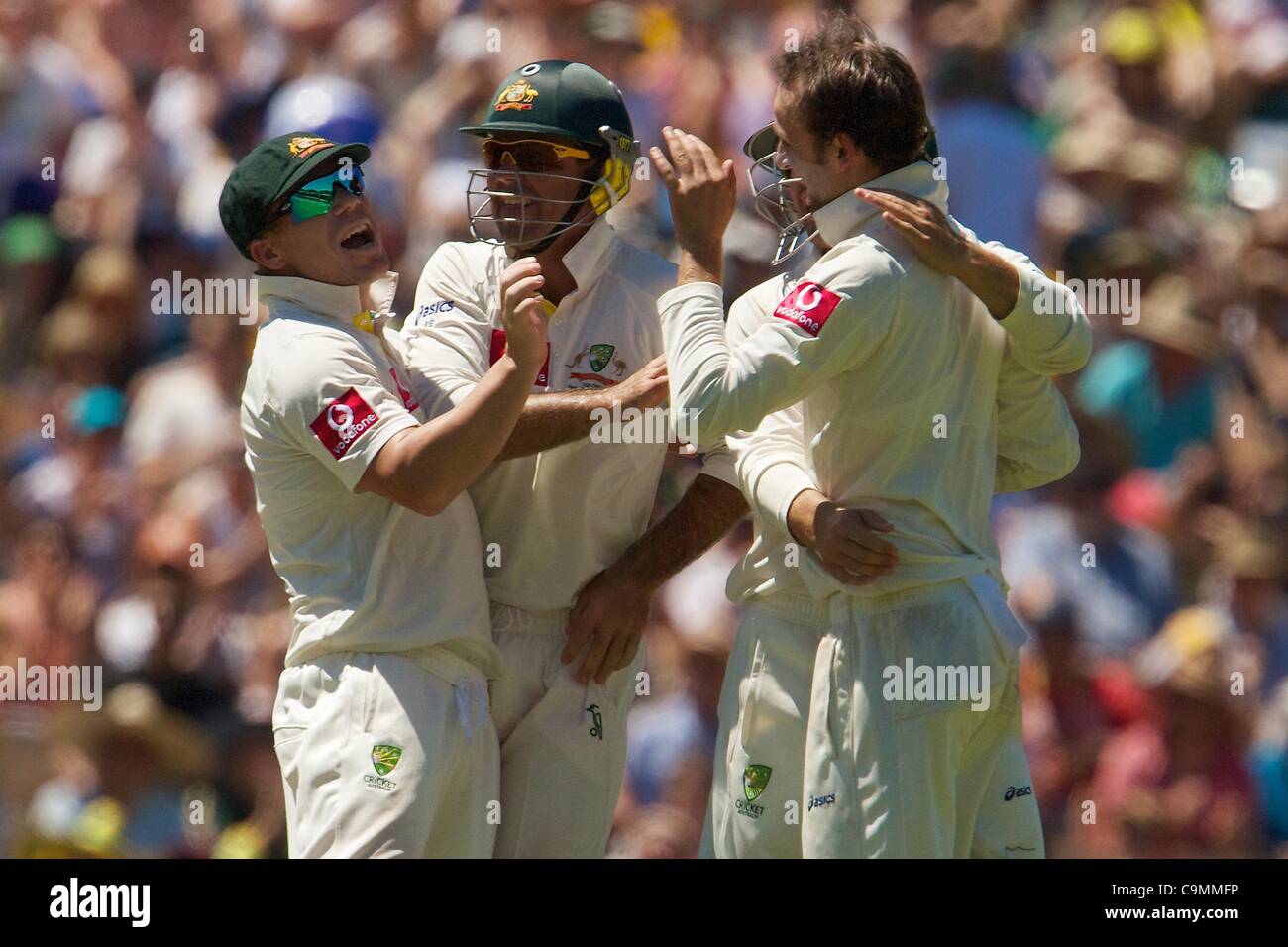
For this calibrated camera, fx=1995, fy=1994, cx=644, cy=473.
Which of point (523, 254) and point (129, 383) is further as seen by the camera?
point (129, 383)

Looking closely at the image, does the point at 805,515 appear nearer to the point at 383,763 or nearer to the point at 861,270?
the point at 861,270

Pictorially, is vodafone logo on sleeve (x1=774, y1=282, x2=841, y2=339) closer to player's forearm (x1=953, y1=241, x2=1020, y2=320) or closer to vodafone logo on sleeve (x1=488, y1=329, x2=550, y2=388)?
player's forearm (x1=953, y1=241, x2=1020, y2=320)

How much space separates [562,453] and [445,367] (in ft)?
1.03

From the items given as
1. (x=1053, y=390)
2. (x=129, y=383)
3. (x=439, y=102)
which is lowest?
(x=1053, y=390)

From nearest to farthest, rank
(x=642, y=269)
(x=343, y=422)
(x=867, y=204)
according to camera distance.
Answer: (x=867, y=204) < (x=343, y=422) < (x=642, y=269)

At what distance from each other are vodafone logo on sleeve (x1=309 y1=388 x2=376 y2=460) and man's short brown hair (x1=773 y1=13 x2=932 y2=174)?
1.00 metres

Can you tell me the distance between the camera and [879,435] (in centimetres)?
370

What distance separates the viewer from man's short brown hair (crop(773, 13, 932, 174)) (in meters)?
3.70

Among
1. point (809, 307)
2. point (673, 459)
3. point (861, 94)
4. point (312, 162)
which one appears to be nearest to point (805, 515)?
point (809, 307)

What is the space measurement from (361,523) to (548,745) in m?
0.65

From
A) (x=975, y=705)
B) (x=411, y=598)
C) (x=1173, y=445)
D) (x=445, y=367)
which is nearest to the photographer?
(x=975, y=705)

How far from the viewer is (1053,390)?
12.9ft

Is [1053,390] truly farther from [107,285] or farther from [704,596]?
[107,285]
